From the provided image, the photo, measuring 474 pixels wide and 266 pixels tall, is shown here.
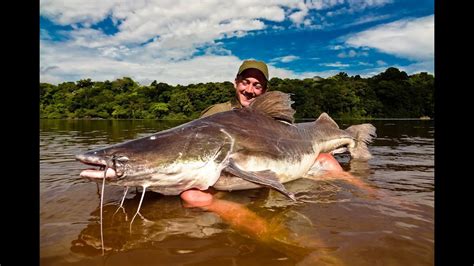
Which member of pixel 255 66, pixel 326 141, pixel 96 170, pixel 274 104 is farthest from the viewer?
pixel 326 141

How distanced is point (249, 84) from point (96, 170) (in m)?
3.44

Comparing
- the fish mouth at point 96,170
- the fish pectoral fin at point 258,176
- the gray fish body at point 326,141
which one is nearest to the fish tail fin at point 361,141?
the gray fish body at point 326,141

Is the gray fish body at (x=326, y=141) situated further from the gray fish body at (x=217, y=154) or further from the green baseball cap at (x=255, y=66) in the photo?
the green baseball cap at (x=255, y=66)

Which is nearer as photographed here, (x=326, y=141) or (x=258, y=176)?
(x=258, y=176)

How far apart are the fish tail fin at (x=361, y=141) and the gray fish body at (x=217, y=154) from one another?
2196 millimetres

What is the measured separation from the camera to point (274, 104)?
4.73 m

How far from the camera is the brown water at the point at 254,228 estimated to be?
249cm

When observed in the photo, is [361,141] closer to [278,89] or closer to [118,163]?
[118,163]

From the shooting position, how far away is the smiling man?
18.9ft

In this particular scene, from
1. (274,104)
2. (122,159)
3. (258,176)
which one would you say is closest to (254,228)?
(258,176)

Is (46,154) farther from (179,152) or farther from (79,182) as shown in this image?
(179,152)

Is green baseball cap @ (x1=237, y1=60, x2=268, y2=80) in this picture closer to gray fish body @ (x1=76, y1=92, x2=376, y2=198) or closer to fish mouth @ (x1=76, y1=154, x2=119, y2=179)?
gray fish body @ (x1=76, y1=92, x2=376, y2=198)

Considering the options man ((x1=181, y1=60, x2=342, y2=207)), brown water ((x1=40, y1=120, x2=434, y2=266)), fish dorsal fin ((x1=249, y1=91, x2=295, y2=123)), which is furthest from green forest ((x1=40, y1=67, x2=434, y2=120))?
brown water ((x1=40, y1=120, x2=434, y2=266))
